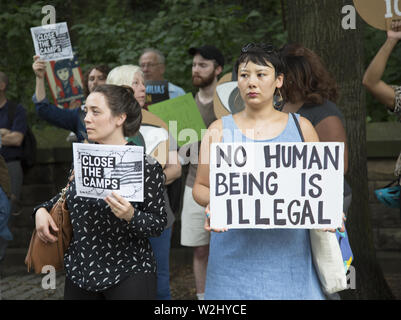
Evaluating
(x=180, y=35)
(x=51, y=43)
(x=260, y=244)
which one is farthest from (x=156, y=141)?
(x=180, y=35)

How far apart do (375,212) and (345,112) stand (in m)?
2.42

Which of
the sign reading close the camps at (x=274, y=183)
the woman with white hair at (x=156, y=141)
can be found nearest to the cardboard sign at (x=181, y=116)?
the woman with white hair at (x=156, y=141)

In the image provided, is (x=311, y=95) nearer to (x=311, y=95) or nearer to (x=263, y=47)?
(x=311, y=95)

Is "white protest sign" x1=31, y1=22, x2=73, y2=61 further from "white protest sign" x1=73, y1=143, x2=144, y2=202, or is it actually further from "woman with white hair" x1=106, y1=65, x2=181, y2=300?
"white protest sign" x1=73, y1=143, x2=144, y2=202

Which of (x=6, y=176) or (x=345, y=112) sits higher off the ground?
(x=345, y=112)

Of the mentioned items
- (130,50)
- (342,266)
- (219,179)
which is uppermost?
(130,50)

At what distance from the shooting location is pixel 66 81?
6062 mm

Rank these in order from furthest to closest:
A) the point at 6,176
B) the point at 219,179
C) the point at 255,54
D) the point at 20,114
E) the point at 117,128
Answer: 1. the point at 20,114
2. the point at 6,176
3. the point at 117,128
4. the point at 255,54
5. the point at 219,179

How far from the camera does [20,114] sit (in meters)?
6.67

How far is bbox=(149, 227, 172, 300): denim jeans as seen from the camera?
14.1ft

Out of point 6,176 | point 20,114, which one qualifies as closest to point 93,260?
point 6,176

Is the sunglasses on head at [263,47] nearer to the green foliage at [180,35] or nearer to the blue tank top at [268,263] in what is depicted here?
the blue tank top at [268,263]

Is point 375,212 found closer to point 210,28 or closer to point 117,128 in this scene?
point 210,28

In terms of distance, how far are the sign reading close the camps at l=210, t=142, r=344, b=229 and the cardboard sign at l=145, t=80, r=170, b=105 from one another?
2636 mm
